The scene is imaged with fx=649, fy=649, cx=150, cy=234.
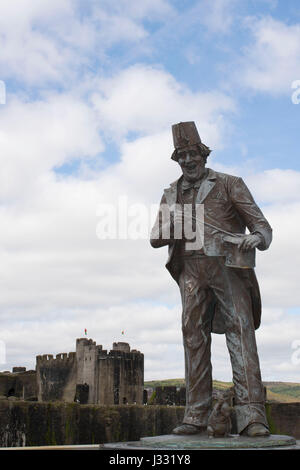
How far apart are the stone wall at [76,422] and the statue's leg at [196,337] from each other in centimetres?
925

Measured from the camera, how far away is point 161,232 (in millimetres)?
7000

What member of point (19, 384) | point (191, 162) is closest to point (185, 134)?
point (191, 162)

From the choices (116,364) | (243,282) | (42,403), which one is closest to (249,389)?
(243,282)

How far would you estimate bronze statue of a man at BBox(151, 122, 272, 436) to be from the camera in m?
6.55

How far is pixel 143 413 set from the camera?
19.3 meters

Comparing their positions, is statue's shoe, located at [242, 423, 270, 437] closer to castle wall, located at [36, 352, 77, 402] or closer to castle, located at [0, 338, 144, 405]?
castle, located at [0, 338, 144, 405]

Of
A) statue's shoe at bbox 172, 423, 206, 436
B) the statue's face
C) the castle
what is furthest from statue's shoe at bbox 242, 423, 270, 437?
the castle

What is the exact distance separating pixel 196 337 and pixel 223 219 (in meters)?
1.29

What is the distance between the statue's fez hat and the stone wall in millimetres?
10097

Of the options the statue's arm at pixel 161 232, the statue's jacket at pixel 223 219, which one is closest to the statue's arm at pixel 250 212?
the statue's jacket at pixel 223 219

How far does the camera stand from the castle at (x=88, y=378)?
49.3m

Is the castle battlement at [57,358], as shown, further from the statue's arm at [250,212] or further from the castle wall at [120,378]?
the statue's arm at [250,212]

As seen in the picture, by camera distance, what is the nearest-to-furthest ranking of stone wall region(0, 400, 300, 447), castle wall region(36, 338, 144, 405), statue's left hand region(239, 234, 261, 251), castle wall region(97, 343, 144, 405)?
1. statue's left hand region(239, 234, 261, 251)
2. stone wall region(0, 400, 300, 447)
3. castle wall region(97, 343, 144, 405)
4. castle wall region(36, 338, 144, 405)

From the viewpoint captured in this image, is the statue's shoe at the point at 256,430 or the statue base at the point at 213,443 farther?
the statue's shoe at the point at 256,430
